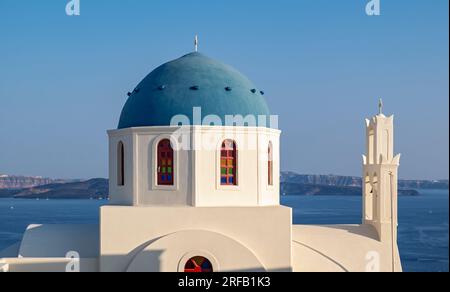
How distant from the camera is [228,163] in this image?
17188mm

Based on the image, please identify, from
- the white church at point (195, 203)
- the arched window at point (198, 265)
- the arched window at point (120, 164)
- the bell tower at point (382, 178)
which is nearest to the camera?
the arched window at point (198, 265)

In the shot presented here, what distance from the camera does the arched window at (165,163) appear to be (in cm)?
1706

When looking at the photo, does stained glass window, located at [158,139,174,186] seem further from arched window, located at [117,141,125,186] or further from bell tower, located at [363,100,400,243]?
bell tower, located at [363,100,400,243]

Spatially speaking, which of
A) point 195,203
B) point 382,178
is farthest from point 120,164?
point 382,178

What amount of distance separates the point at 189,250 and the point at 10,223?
99.2 metres

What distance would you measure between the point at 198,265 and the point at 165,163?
2984mm

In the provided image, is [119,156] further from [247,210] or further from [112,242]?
[247,210]

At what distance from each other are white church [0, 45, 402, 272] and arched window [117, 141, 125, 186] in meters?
0.03

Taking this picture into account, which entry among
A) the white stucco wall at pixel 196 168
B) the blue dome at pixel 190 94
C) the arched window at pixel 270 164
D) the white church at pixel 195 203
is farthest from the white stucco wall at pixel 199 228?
the blue dome at pixel 190 94

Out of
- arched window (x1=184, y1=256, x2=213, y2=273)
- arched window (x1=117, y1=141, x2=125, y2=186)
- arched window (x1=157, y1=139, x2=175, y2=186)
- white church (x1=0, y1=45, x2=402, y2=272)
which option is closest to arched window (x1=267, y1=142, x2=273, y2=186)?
white church (x1=0, y1=45, x2=402, y2=272)

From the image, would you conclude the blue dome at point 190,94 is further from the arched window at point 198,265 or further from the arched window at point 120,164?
the arched window at point 198,265

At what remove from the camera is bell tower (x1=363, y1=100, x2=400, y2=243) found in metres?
19.3

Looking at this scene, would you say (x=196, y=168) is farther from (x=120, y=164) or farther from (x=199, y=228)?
(x=120, y=164)

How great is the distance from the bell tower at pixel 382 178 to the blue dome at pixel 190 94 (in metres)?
4.28
